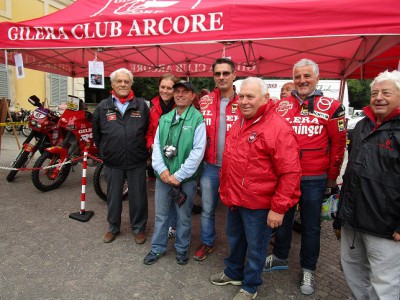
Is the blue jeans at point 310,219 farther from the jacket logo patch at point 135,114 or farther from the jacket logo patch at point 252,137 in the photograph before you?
the jacket logo patch at point 135,114

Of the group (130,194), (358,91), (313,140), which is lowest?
(130,194)

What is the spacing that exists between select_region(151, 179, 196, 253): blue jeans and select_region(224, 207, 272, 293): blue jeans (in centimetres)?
53

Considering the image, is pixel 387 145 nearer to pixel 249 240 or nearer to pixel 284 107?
pixel 284 107

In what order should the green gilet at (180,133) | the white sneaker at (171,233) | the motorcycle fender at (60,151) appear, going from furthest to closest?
the motorcycle fender at (60,151)
the white sneaker at (171,233)
the green gilet at (180,133)

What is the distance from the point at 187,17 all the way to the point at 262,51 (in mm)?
2965

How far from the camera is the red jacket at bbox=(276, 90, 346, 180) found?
7.78 feet

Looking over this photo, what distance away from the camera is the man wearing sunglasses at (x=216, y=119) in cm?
270

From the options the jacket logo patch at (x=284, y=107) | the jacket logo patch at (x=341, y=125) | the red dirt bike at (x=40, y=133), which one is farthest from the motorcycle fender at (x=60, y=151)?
the jacket logo patch at (x=341, y=125)

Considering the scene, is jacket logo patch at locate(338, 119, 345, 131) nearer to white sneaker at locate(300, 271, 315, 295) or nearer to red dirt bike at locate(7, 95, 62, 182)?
white sneaker at locate(300, 271, 315, 295)

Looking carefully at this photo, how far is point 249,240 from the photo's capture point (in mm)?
2254

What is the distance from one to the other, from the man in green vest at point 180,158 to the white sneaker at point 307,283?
1.14m

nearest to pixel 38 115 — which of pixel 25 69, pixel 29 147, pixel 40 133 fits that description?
pixel 40 133

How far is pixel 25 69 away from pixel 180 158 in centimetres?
1170

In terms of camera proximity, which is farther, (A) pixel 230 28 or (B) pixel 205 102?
(A) pixel 230 28
